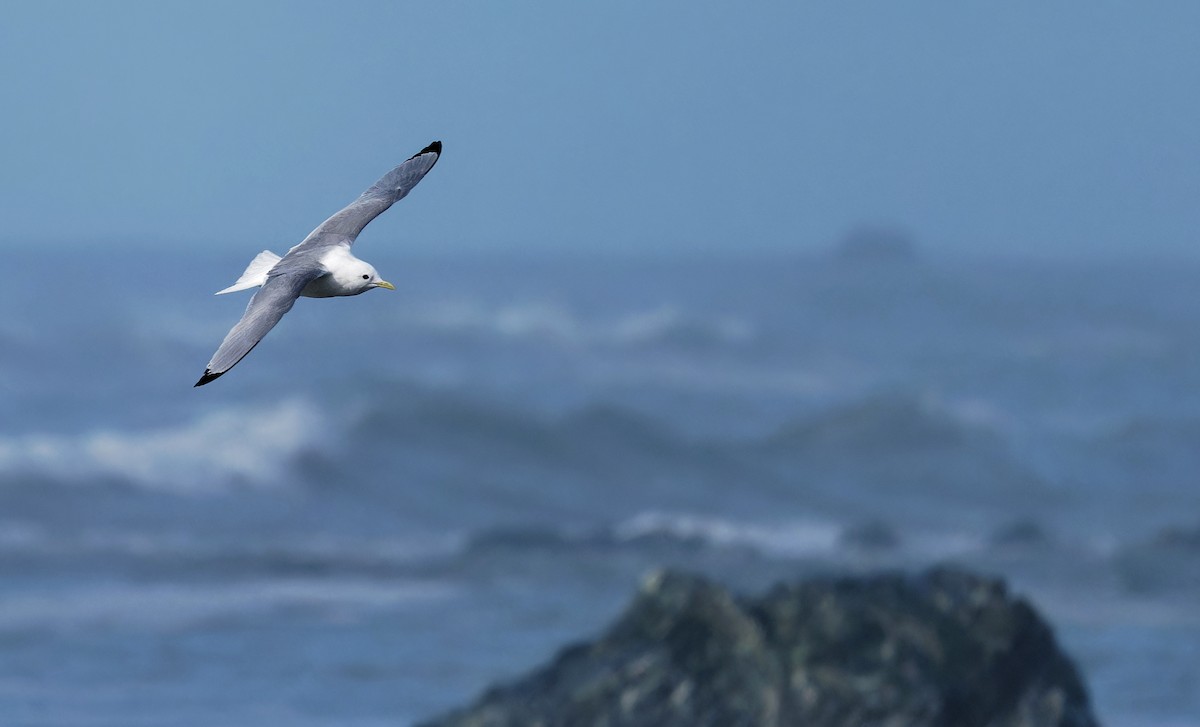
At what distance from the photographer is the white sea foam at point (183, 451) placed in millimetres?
25797

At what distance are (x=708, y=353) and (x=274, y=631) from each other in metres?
27.9

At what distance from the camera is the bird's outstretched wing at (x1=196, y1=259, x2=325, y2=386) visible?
212 inches

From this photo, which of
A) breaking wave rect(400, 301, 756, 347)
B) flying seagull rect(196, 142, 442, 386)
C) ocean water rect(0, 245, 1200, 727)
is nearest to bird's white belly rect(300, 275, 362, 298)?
flying seagull rect(196, 142, 442, 386)

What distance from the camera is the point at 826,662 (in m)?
9.46

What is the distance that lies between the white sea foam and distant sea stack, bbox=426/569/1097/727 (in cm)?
1654

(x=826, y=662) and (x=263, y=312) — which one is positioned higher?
(x=263, y=312)

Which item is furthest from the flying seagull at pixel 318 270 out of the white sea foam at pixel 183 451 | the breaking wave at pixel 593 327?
the breaking wave at pixel 593 327

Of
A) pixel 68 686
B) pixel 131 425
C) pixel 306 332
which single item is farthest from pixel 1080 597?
pixel 306 332

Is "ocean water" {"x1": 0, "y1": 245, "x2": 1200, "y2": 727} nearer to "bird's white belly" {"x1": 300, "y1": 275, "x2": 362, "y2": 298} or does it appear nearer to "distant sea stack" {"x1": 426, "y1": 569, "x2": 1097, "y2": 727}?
"distant sea stack" {"x1": 426, "y1": 569, "x2": 1097, "y2": 727}

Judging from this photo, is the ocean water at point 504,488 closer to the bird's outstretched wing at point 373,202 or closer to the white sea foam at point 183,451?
the white sea foam at point 183,451

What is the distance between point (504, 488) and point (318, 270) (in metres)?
20.9

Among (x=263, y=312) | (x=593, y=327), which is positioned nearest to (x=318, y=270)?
(x=263, y=312)

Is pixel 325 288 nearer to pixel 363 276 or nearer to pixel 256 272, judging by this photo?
pixel 363 276

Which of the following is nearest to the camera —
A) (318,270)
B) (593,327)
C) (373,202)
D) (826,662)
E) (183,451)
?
(318,270)
